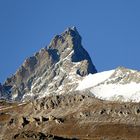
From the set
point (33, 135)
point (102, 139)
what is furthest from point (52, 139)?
point (102, 139)

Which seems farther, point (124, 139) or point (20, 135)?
point (124, 139)

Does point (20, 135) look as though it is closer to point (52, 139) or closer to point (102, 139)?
point (52, 139)

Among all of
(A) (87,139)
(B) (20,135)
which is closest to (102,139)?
(A) (87,139)

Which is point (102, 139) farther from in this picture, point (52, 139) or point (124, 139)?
point (52, 139)

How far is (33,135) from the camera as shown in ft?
521

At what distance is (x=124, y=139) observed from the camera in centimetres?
19750

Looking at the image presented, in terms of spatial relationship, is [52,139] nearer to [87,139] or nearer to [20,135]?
[20,135]

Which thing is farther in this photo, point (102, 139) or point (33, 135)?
point (102, 139)

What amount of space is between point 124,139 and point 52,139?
46.3 metres

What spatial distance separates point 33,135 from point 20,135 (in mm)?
5653

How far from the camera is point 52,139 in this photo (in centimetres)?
15600

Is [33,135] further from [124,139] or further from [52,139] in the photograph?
[124,139]

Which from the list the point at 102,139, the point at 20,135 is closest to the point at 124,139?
the point at 102,139

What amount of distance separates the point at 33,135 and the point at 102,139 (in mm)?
41320
